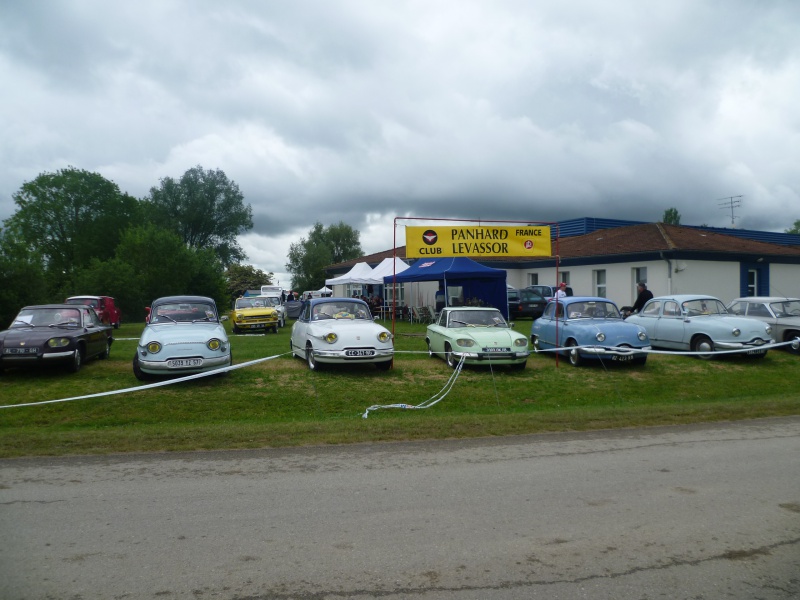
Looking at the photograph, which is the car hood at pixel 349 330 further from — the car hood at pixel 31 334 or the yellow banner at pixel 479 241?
the car hood at pixel 31 334

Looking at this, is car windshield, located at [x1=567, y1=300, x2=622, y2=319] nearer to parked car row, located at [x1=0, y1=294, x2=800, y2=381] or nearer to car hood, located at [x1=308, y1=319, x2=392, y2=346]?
parked car row, located at [x1=0, y1=294, x2=800, y2=381]

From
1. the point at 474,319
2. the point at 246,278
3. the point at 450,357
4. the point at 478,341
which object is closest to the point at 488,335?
the point at 478,341

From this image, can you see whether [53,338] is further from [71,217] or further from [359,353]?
[71,217]

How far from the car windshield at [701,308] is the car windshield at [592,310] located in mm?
2187

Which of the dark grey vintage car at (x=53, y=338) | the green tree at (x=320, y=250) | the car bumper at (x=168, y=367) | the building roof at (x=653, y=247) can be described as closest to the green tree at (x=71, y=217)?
the green tree at (x=320, y=250)


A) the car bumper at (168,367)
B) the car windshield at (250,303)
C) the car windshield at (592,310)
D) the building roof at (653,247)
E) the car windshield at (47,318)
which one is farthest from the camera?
the building roof at (653,247)

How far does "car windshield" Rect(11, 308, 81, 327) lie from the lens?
13008 mm

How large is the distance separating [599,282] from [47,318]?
2593 centimetres

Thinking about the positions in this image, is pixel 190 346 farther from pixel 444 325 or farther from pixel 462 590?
pixel 462 590

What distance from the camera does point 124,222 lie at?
60.1 m

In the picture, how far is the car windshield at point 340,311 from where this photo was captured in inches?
554

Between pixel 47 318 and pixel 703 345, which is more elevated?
pixel 47 318

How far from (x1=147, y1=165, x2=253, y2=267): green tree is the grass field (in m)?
55.9

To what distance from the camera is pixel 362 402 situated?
37.4 feet
